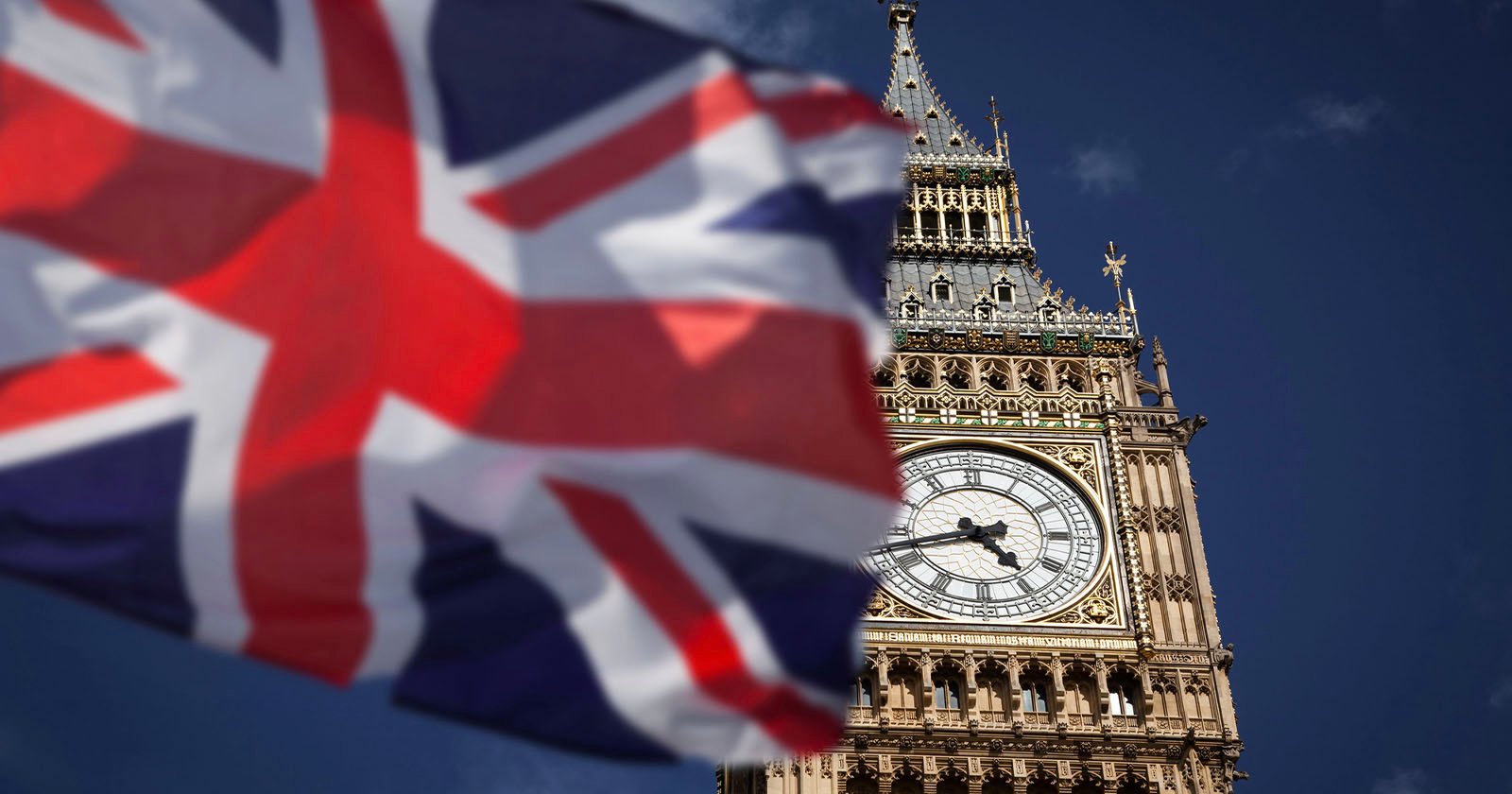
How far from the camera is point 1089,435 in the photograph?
53531mm

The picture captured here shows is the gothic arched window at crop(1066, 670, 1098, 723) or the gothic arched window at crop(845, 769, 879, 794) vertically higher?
the gothic arched window at crop(1066, 670, 1098, 723)

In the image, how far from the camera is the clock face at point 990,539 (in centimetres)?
4931

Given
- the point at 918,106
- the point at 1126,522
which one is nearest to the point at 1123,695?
the point at 1126,522

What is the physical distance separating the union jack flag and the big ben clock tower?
24.8m

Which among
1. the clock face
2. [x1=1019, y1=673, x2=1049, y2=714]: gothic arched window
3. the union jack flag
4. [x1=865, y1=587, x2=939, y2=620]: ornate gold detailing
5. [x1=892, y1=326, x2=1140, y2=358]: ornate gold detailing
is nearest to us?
the union jack flag

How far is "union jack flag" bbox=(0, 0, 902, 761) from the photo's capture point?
1645cm

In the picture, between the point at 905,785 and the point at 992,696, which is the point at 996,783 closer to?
the point at 905,785

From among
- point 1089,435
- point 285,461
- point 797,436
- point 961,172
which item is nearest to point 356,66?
point 285,461

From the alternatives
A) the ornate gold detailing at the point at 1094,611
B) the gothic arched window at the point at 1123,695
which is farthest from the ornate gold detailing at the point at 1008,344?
the gothic arched window at the point at 1123,695

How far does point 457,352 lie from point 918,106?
55.5 m

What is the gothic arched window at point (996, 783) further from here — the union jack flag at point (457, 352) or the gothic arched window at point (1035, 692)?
the union jack flag at point (457, 352)

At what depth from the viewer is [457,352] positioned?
677 inches

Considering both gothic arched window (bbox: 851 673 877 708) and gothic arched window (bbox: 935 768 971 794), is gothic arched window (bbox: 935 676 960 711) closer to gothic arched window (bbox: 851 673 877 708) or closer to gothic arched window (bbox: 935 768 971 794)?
gothic arched window (bbox: 851 673 877 708)

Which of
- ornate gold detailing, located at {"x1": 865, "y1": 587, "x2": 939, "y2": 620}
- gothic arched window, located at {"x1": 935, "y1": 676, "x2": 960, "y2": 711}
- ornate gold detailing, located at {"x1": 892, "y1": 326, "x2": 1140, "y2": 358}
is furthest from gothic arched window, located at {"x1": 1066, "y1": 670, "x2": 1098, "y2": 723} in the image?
ornate gold detailing, located at {"x1": 892, "y1": 326, "x2": 1140, "y2": 358}
